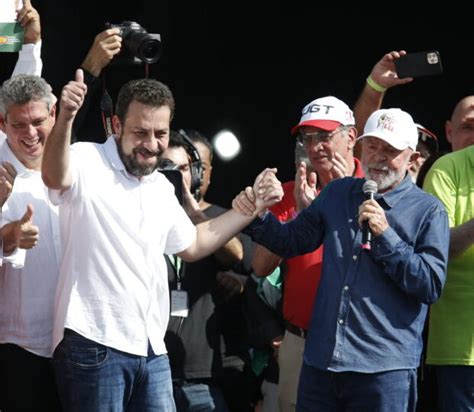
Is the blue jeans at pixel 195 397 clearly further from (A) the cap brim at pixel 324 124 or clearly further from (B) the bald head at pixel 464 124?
(B) the bald head at pixel 464 124

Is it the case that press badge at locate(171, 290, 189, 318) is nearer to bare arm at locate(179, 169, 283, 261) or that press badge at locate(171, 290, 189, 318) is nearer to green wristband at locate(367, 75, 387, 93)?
bare arm at locate(179, 169, 283, 261)

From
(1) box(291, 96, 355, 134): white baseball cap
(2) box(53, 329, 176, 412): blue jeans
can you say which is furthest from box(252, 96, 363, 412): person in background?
(2) box(53, 329, 176, 412): blue jeans

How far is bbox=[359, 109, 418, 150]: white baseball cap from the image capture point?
4.69 meters

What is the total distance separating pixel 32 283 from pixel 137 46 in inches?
47.0

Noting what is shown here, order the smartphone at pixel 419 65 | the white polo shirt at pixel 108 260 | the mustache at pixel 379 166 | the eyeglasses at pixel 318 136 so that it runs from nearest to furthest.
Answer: the white polo shirt at pixel 108 260
the mustache at pixel 379 166
the eyeglasses at pixel 318 136
the smartphone at pixel 419 65

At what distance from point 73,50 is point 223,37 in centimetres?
95

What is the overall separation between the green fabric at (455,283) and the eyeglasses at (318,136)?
469 mm

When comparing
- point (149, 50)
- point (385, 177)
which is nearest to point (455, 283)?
point (385, 177)

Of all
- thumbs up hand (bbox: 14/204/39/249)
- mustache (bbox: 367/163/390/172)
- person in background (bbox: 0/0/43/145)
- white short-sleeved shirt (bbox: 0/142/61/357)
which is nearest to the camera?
thumbs up hand (bbox: 14/204/39/249)

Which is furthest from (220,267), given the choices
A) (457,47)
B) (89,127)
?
(457,47)

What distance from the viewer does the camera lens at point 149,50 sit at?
16.6ft

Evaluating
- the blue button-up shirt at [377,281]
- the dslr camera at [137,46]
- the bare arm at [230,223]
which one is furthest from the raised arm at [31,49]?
the blue button-up shirt at [377,281]

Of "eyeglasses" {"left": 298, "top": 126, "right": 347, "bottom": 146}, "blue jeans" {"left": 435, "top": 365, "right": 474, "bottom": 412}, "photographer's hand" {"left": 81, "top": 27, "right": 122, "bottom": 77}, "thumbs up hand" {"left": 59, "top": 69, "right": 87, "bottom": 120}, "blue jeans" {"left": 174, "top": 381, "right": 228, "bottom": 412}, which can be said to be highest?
"photographer's hand" {"left": 81, "top": 27, "right": 122, "bottom": 77}

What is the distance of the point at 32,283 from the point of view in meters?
4.50
